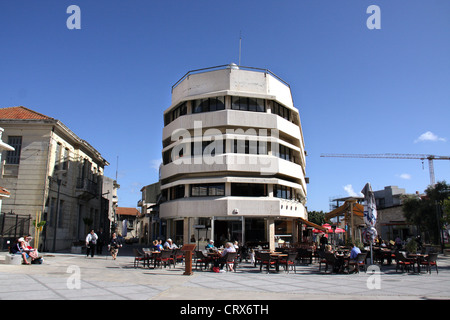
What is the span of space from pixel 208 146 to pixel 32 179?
1292 cm

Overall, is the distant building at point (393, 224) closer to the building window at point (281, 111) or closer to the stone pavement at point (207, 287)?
the building window at point (281, 111)

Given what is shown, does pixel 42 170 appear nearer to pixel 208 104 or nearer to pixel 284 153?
pixel 208 104

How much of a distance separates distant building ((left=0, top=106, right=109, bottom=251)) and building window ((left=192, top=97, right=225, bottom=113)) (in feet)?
34.1

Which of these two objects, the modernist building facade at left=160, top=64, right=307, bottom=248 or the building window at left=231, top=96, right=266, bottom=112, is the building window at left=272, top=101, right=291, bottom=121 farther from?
the building window at left=231, top=96, right=266, bottom=112

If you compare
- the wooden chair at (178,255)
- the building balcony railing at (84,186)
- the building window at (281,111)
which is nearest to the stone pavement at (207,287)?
the wooden chair at (178,255)

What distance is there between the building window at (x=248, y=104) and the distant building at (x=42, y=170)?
13.3 meters

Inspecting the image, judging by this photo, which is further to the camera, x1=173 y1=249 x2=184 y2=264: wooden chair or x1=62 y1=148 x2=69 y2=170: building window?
x1=62 y1=148 x2=69 y2=170: building window

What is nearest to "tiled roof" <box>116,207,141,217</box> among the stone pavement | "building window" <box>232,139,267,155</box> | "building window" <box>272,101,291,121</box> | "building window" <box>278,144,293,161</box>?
"building window" <box>278,144,293,161</box>

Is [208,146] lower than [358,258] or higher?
higher

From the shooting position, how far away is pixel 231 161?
2802 cm

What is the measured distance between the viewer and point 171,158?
32.3 m

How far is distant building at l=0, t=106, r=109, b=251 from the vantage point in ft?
85.0
